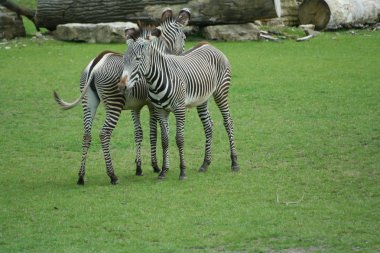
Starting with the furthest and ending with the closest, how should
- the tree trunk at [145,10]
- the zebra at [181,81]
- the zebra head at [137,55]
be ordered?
the tree trunk at [145,10] < the zebra at [181,81] < the zebra head at [137,55]

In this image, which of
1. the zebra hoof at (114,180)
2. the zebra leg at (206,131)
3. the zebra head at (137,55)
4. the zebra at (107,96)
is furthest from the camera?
the zebra leg at (206,131)

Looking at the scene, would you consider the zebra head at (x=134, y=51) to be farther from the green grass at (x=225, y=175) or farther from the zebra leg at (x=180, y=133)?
the green grass at (x=225, y=175)

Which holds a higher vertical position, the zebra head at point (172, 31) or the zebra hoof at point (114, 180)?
the zebra head at point (172, 31)

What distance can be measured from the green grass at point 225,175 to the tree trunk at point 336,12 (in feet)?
15.6

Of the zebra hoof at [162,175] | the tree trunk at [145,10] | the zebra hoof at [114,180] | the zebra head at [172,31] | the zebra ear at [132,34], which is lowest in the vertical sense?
the zebra hoof at [162,175]

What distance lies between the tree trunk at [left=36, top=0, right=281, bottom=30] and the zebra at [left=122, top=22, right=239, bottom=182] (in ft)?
34.0

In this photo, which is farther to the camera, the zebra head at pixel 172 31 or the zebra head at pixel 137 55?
the zebra head at pixel 172 31

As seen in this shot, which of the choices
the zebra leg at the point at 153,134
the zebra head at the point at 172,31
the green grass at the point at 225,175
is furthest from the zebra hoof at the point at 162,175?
the zebra head at the point at 172,31

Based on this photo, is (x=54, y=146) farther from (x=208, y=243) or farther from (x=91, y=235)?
(x=208, y=243)

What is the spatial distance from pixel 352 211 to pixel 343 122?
545cm

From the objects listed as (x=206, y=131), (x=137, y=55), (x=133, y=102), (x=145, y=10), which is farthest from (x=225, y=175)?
(x=145, y=10)

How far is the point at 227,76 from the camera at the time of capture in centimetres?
1172

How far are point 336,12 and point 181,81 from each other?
14647 millimetres

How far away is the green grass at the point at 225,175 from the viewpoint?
8.13 m
